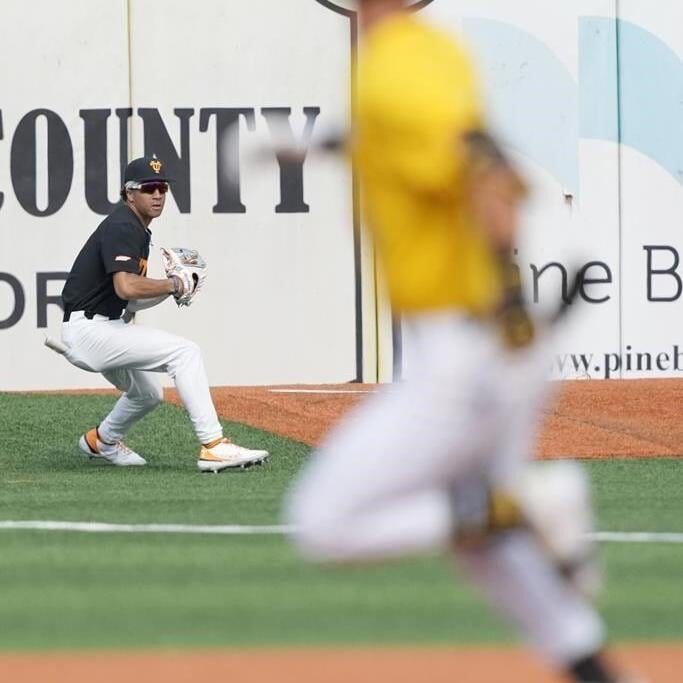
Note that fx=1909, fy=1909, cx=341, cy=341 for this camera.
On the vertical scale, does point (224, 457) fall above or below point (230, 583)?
above

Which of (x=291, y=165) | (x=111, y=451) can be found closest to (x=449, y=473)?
(x=111, y=451)

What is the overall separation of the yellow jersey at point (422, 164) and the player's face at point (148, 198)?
6.92 meters

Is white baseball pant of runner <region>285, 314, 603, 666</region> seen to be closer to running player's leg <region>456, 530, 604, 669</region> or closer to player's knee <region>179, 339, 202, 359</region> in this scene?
running player's leg <region>456, 530, 604, 669</region>

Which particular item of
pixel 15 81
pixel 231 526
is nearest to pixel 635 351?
pixel 15 81

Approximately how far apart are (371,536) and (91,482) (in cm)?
643

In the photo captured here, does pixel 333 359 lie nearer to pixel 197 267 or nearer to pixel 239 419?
pixel 239 419

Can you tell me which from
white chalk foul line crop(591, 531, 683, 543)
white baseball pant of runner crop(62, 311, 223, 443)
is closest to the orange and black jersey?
white baseball pant of runner crop(62, 311, 223, 443)

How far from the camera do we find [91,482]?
10.5 m

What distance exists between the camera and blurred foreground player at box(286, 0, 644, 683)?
4156 millimetres

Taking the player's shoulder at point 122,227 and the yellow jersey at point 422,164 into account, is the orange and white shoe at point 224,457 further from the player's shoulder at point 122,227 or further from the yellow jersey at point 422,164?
the yellow jersey at point 422,164

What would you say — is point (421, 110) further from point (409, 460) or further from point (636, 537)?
point (636, 537)

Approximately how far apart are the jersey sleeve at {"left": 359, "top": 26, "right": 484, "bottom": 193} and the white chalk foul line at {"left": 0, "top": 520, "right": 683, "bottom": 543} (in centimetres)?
382

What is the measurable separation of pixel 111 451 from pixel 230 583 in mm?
4857

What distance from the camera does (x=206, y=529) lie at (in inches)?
320
